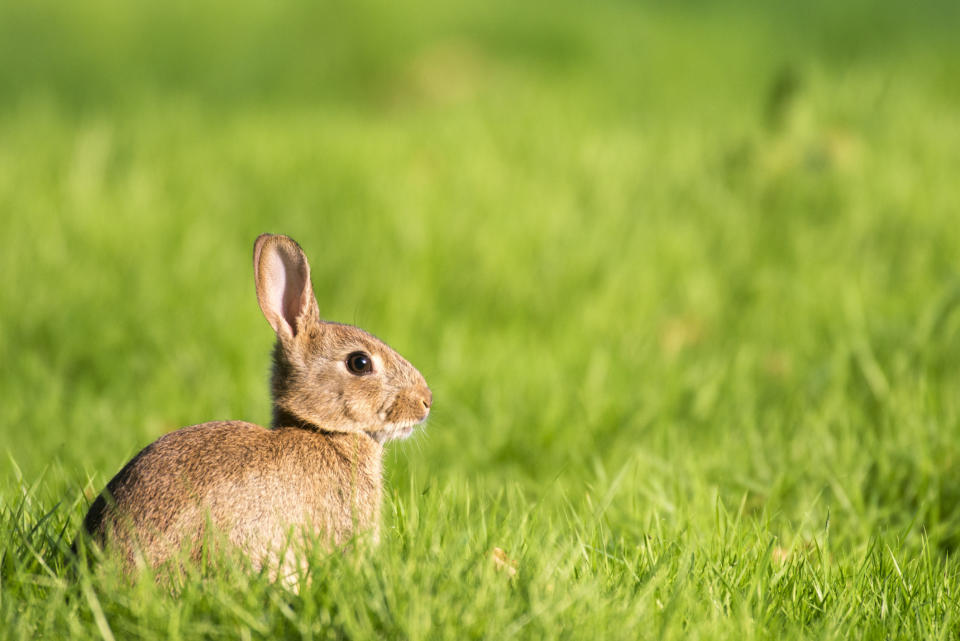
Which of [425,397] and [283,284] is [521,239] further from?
[283,284]

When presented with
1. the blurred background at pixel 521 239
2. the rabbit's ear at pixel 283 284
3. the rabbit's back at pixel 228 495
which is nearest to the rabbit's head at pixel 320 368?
the rabbit's ear at pixel 283 284

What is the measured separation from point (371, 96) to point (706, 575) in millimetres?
6788

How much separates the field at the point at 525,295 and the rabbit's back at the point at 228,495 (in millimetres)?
133

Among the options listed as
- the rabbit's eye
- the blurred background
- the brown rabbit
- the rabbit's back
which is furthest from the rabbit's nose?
the blurred background

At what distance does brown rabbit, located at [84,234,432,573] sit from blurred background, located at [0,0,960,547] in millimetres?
644

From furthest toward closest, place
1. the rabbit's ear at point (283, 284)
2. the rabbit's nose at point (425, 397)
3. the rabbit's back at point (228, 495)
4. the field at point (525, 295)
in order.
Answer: the rabbit's nose at point (425, 397), the rabbit's ear at point (283, 284), the field at point (525, 295), the rabbit's back at point (228, 495)

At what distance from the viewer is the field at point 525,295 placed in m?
2.74

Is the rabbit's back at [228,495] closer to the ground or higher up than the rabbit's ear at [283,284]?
closer to the ground

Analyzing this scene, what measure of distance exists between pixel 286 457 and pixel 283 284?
59 cm

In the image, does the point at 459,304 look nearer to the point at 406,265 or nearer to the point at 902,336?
the point at 406,265

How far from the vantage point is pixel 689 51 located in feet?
30.8

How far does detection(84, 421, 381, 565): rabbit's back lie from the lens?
2.62 meters

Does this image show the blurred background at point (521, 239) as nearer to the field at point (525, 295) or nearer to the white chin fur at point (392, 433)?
the field at point (525, 295)

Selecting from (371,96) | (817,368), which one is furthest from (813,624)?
(371,96)
